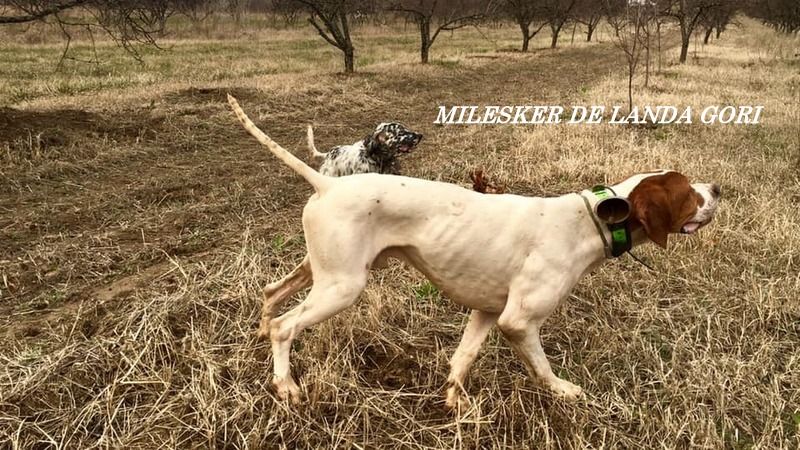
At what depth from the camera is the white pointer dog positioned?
8.60 ft

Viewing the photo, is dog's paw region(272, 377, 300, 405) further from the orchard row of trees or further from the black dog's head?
the orchard row of trees

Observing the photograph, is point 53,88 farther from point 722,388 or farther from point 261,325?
point 722,388

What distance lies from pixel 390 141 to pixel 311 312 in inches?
119

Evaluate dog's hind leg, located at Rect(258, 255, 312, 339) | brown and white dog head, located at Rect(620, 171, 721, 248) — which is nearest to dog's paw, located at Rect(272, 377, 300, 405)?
dog's hind leg, located at Rect(258, 255, 312, 339)

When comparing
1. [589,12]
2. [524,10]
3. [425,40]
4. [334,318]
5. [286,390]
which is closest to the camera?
[286,390]

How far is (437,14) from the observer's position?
33438 mm

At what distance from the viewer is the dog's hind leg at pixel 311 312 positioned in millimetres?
2684

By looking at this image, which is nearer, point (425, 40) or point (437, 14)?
point (425, 40)

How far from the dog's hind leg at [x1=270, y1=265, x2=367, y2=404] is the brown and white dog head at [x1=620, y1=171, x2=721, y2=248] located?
1.24m

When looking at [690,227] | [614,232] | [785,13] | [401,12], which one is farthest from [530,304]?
[785,13]

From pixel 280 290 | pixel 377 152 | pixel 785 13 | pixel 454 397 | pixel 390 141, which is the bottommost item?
pixel 454 397

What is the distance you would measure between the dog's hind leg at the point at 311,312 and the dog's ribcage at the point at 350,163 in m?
2.76

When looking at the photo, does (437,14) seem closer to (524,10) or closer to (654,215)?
(524,10)

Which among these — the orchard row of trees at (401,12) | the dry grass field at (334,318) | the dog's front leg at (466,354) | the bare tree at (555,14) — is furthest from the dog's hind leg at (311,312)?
the bare tree at (555,14)
